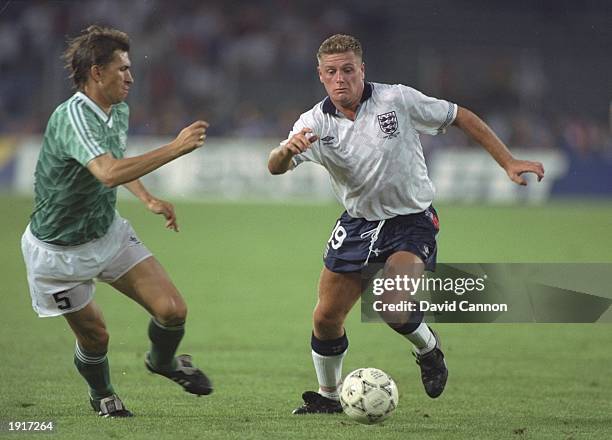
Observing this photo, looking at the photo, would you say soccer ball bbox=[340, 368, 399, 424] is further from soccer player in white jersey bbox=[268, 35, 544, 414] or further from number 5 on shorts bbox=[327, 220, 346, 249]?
number 5 on shorts bbox=[327, 220, 346, 249]

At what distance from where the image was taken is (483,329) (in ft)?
35.7

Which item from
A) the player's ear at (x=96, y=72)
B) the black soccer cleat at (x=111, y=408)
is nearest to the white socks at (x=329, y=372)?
the black soccer cleat at (x=111, y=408)

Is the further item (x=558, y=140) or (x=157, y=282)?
(x=558, y=140)

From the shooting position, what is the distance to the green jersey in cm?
613

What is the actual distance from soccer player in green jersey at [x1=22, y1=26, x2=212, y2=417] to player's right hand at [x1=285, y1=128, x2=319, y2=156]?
0.93 m

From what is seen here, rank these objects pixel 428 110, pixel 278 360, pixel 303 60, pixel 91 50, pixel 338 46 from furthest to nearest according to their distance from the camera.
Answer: pixel 303 60 → pixel 278 360 → pixel 428 110 → pixel 338 46 → pixel 91 50

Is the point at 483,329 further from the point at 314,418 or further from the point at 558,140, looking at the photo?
the point at 558,140

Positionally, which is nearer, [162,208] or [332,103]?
[162,208]

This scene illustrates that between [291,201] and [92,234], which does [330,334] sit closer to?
[92,234]

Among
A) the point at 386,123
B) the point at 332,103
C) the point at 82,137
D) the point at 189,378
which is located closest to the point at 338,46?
the point at 332,103

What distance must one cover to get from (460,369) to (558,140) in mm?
16856

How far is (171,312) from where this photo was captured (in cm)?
646

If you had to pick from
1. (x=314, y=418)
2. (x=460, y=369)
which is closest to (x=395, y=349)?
(x=460, y=369)

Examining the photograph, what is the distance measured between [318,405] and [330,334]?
441 millimetres
